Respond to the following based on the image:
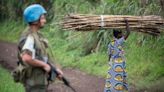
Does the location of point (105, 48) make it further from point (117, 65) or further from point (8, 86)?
point (117, 65)

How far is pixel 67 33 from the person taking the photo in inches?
538

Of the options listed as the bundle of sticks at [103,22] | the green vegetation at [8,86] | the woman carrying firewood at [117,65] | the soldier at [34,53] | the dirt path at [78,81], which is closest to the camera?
the soldier at [34,53]

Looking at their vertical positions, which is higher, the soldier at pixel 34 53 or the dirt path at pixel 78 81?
the soldier at pixel 34 53

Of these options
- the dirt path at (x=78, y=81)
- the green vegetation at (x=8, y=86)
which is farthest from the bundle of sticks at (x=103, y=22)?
the dirt path at (x=78, y=81)

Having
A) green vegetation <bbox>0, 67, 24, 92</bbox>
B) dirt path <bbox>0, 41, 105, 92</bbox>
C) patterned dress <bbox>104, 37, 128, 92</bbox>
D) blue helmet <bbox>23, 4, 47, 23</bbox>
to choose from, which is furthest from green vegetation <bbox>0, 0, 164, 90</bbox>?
blue helmet <bbox>23, 4, 47, 23</bbox>

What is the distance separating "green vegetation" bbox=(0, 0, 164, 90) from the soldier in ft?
13.5

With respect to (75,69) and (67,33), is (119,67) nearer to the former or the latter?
(75,69)

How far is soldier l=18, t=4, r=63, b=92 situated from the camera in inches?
168

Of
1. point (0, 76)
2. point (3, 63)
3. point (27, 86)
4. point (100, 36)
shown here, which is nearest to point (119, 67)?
point (27, 86)

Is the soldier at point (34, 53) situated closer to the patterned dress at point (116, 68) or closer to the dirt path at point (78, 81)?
the patterned dress at point (116, 68)

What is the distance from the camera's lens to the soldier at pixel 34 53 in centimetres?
427

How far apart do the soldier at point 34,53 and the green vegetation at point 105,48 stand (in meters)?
4.12

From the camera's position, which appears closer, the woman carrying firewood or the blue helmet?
the blue helmet

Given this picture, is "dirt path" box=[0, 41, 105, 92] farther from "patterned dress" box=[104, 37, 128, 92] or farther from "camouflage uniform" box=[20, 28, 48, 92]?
"camouflage uniform" box=[20, 28, 48, 92]
